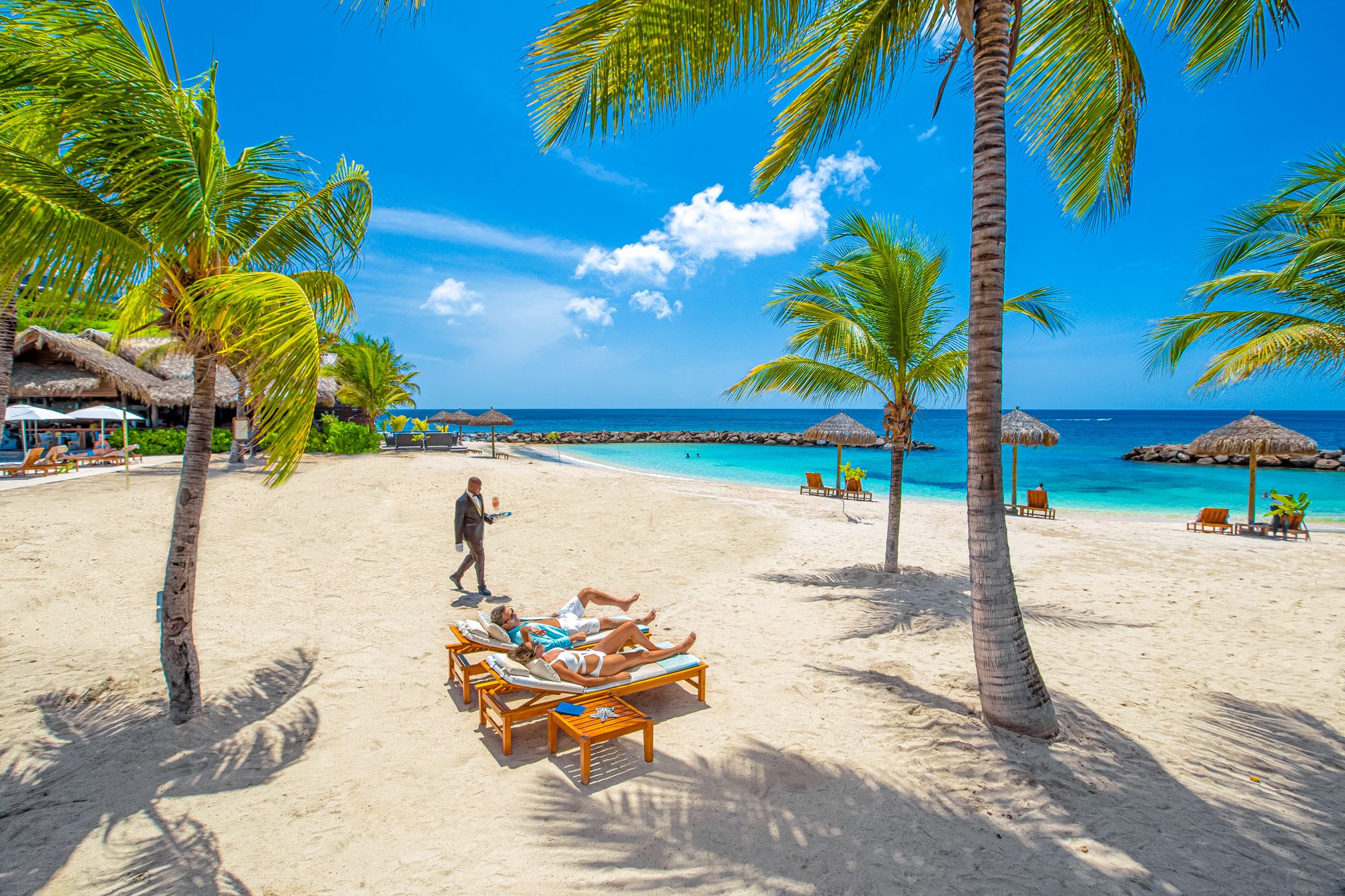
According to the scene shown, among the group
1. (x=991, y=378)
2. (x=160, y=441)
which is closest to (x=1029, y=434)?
(x=991, y=378)

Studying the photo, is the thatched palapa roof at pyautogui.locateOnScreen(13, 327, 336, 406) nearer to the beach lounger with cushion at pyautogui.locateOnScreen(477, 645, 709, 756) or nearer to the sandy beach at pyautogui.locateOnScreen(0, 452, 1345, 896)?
the sandy beach at pyautogui.locateOnScreen(0, 452, 1345, 896)

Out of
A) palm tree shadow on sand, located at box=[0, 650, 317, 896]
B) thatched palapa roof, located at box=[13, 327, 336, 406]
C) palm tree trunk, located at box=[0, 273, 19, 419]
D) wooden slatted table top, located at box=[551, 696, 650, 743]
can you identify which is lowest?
palm tree shadow on sand, located at box=[0, 650, 317, 896]

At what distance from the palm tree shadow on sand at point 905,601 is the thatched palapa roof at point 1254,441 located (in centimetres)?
931

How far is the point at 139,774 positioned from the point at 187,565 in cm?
133

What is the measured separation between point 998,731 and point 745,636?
254cm

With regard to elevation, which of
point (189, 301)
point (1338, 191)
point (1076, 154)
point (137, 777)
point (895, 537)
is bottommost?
point (137, 777)

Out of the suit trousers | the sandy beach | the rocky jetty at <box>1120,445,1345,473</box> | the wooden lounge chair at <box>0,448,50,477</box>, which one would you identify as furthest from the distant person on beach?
the rocky jetty at <box>1120,445,1345,473</box>

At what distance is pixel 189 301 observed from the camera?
3516mm

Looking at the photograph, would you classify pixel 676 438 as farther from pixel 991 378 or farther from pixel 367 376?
pixel 991 378

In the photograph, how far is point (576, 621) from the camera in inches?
219

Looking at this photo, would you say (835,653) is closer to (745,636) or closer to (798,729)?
(745,636)

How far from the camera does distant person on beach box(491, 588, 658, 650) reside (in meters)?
5.06

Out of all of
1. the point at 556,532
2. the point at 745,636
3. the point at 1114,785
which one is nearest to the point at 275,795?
the point at 745,636

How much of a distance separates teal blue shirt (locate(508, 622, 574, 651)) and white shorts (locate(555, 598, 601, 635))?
25 centimetres
